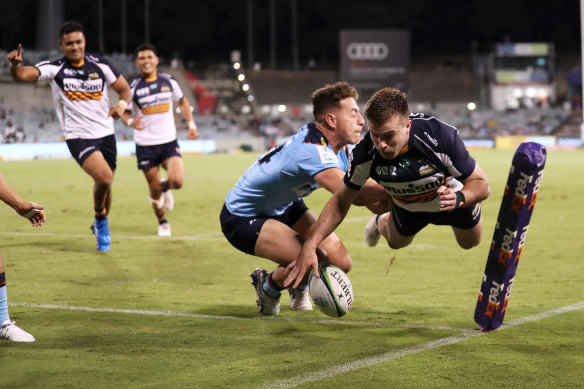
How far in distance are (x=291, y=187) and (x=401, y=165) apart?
1.15 metres

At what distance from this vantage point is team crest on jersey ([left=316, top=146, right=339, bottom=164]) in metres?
6.74

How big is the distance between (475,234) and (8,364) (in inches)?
158

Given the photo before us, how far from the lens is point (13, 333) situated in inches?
242

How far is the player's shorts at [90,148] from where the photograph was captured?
11375 millimetres

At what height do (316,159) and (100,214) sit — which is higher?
(316,159)

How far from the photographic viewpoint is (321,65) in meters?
90.3

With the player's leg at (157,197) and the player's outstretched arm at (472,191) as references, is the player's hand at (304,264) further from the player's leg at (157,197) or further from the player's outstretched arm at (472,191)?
the player's leg at (157,197)

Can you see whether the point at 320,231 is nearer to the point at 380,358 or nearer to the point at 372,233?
the point at 380,358

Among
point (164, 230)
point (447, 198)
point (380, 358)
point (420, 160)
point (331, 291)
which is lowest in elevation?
point (164, 230)

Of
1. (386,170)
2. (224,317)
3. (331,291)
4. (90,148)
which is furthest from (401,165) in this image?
(90,148)

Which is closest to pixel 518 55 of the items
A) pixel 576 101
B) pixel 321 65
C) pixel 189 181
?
pixel 576 101

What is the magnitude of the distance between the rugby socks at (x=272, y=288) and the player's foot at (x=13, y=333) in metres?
1.84

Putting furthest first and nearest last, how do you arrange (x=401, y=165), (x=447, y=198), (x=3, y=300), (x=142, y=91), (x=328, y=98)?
(x=142, y=91) < (x=328, y=98) < (x=401, y=165) < (x=3, y=300) < (x=447, y=198)

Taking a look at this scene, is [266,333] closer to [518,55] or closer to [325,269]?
[325,269]
